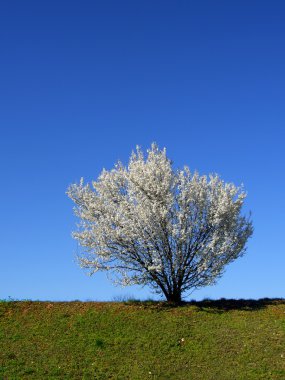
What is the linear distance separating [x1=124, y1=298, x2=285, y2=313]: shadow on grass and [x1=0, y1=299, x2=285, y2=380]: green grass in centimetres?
6

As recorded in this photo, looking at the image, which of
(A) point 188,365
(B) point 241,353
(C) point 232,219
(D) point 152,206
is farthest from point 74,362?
(C) point 232,219

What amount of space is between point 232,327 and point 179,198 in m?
7.49

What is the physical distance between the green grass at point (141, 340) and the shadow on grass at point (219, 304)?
0.06 metres

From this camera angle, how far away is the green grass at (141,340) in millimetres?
21422

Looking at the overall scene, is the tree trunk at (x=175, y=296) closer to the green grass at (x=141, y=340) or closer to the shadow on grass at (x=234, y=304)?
the shadow on grass at (x=234, y=304)

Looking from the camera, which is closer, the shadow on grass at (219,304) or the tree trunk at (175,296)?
the shadow on grass at (219,304)

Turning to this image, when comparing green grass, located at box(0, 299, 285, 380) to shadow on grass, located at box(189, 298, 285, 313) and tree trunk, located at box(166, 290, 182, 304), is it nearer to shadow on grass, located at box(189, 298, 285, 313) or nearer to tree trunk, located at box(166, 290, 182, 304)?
shadow on grass, located at box(189, 298, 285, 313)

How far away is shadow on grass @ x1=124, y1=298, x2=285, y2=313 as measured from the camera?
28078mm

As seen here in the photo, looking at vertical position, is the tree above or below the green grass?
above

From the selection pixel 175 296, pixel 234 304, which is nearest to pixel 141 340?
pixel 175 296

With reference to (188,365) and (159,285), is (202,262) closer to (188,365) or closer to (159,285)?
(159,285)

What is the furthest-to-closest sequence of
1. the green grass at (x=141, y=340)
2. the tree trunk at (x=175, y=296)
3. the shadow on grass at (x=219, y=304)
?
the tree trunk at (x=175, y=296)
the shadow on grass at (x=219, y=304)
the green grass at (x=141, y=340)

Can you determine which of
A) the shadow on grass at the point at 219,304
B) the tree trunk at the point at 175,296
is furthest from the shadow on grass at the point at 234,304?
the tree trunk at the point at 175,296

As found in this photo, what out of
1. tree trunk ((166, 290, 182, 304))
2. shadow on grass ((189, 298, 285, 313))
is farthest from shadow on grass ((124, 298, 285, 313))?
tree trunk ((166, 290, 182, 304))
